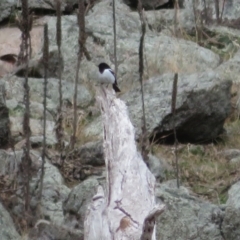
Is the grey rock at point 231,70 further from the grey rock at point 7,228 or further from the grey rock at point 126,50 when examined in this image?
the grey rock at point 7,228

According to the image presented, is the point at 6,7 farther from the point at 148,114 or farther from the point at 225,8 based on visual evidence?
the point at 148,114

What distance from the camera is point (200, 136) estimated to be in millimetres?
9031

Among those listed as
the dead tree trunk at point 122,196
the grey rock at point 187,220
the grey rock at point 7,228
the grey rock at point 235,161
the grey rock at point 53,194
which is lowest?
the grey rock at point 235,161

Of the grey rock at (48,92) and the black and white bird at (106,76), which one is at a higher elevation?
the black and white bird at (106,76)

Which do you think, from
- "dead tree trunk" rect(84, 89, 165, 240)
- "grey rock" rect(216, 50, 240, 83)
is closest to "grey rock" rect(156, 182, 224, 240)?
"dead tree trunk" rect(84, 89, 165, 240)

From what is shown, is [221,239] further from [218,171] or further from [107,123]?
[218,171]

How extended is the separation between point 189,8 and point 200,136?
9.56 feet

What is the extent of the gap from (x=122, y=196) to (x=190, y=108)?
12.3 feet

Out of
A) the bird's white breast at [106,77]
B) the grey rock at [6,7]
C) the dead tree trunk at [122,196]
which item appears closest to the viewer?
the dead tree trunk at [122,196]

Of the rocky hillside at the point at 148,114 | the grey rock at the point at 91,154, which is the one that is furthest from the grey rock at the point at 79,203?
the grey rock at the point at 91,154

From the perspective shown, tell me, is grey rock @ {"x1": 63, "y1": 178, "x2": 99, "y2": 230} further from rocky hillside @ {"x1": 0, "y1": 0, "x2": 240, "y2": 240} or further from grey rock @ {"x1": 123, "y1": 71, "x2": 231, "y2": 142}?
grey rock @ {"x1": 123, "y1": 71, "x2": 231, "y2": 142}

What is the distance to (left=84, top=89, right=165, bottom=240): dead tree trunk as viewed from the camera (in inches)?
196

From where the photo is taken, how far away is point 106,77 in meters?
7.21

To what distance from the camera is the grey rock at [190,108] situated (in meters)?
8.79
